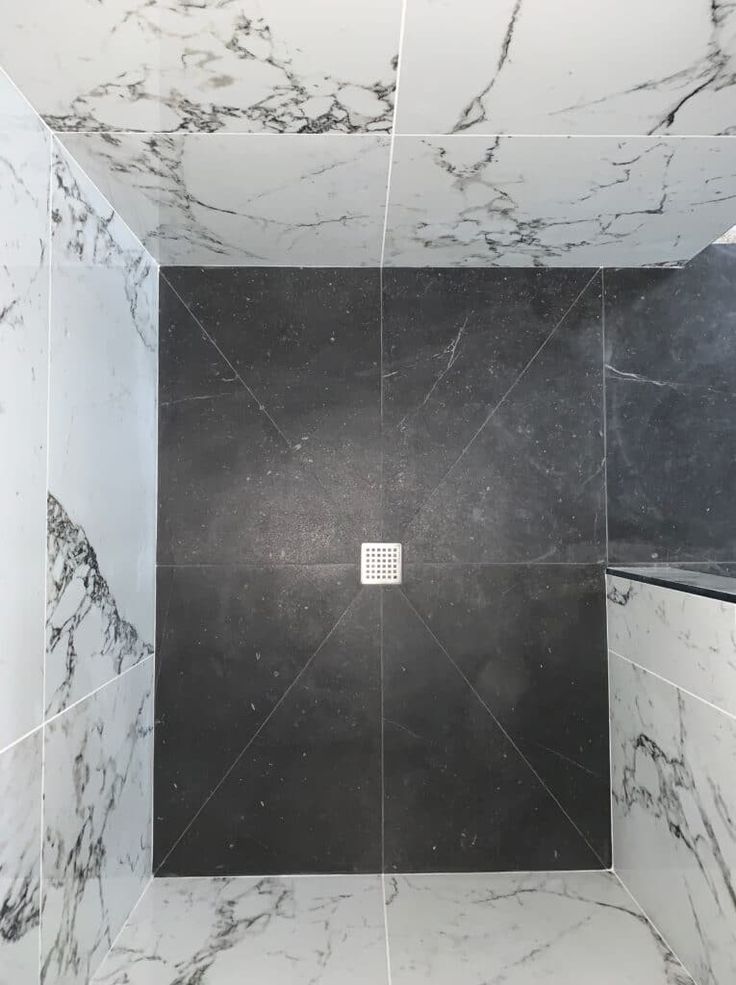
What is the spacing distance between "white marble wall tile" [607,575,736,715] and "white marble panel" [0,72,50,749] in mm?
1328

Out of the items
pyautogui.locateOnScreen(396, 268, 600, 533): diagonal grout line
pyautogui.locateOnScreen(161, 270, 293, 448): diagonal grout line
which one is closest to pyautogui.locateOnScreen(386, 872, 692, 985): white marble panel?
pyautogui.locateOnScreen(396, 268, 600, 533): diagonal grout line

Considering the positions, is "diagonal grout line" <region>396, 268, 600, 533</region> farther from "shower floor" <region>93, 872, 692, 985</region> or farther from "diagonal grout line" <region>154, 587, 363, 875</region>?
"shower floor" <region>93, 872, 692, 985</region>

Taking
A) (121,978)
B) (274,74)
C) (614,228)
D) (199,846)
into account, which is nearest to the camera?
(274,74)

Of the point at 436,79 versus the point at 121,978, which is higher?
the point at 436,79

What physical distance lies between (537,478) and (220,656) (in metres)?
1.07

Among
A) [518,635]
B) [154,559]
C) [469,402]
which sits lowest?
[518,635]

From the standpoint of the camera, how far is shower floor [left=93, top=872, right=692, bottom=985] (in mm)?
1726

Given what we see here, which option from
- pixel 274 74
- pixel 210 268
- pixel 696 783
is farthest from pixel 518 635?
pixel 274 74

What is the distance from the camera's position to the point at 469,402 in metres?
2.29

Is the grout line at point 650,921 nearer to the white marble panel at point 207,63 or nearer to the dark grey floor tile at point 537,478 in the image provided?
the dark grey floor tile at point 537,478

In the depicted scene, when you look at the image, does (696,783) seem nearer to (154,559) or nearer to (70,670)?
(70,670)

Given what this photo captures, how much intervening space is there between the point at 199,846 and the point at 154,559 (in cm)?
83

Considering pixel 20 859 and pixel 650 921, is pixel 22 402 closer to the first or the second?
pixel 20 859

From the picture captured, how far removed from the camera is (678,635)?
A: 1.74 metres
